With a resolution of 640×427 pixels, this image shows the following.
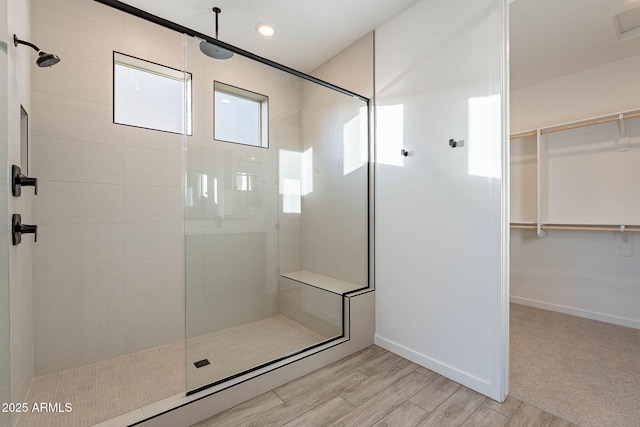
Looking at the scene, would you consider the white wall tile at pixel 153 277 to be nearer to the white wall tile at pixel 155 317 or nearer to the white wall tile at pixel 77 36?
the white wall tile at pixel 155 317

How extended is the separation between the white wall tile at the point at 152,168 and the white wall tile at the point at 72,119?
0.15 m

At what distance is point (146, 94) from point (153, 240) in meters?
1.23

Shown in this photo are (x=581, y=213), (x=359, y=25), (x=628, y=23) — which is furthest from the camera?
(x=581, y=213)

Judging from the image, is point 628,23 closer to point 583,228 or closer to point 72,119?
point 583,228

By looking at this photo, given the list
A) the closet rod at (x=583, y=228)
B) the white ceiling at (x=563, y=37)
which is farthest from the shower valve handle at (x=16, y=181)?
the closet rod at (x=583, y=228)

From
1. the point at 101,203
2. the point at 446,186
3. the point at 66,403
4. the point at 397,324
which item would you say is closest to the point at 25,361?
the point at 66,403

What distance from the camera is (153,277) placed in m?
2.39

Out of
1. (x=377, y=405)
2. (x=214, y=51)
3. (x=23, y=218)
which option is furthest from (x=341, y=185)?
(x=23, y=218)

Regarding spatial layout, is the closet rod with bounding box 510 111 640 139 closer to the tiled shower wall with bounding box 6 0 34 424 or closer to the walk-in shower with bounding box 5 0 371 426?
the walk-in shower with bounding box 5 0 371 426

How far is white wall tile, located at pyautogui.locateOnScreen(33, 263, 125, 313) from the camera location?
76.7 inches

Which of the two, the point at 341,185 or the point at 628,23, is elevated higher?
the point at 628,23

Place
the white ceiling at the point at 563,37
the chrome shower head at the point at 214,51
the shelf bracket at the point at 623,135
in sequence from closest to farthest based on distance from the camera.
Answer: the chrome shower head at the point at 214,51
the white ceiling at the point at 563,37
the shelf bracket at the point at 623,135

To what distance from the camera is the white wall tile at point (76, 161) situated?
1928 millimetres

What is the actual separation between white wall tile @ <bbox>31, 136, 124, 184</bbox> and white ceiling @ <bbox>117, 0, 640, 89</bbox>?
1164mm
